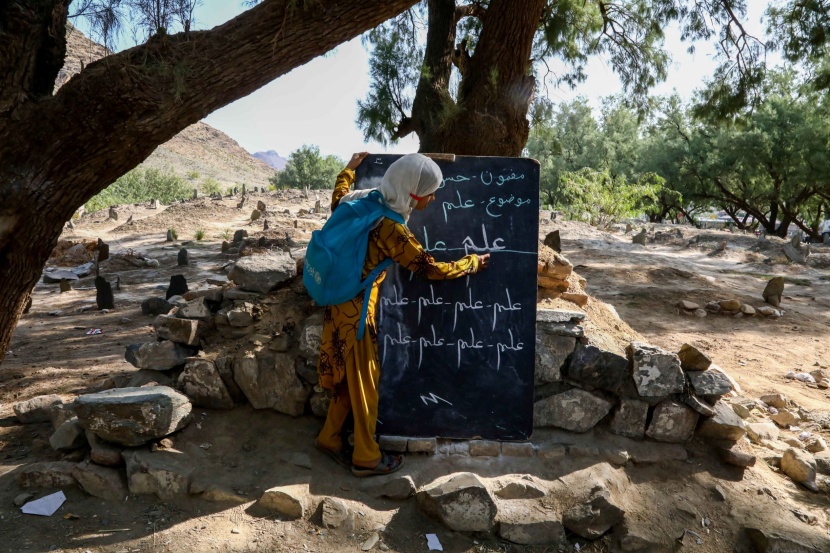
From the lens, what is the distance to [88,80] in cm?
307

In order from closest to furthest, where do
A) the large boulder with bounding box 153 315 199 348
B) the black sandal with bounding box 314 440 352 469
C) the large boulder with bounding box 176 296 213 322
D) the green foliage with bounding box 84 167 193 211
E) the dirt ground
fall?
1. the dirt ground
2. the black sandal with bounding box 314 440 352 469
3. the large boulder with bounding box 153 315 199 348
4. the large boulder with bounding box 176 296 213 322
5. the green foliage with bounding box 84 167 193 211

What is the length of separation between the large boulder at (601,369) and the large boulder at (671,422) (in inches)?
11.0

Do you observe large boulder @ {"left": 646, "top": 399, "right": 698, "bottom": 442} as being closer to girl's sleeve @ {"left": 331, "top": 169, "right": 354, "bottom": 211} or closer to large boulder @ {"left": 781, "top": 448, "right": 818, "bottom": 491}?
large boulder @ {"left": 781, "top": 448, "right": 818, "bottom": 491}

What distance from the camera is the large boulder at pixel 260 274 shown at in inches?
154

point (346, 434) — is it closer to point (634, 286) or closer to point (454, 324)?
point (454, 324)

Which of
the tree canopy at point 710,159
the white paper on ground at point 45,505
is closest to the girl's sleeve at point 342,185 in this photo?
the white paper on ground at point 45,505

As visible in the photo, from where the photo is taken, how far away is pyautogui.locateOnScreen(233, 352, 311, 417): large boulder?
3566 mm

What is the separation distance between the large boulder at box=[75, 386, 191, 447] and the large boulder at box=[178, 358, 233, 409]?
324 millimetres

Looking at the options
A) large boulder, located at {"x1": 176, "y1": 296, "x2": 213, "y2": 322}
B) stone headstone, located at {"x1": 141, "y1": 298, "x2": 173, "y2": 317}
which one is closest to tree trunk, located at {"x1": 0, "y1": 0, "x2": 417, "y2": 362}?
large boulder, located at {"x1": 176, "y1": 296, "x2": 213, "y2": 322}

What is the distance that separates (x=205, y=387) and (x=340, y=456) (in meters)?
0.96

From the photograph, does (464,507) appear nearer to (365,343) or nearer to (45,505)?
(365,343)

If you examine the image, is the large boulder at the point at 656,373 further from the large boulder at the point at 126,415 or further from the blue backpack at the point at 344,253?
the large boulder at the point at 126,415

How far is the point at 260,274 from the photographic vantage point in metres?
3.93

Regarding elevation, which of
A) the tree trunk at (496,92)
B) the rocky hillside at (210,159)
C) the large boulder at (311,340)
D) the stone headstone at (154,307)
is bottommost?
the stone headstone at (154,307)
